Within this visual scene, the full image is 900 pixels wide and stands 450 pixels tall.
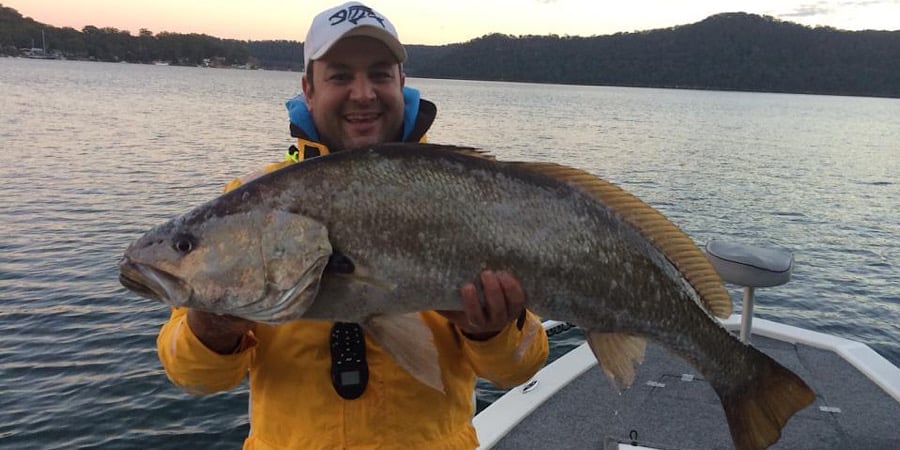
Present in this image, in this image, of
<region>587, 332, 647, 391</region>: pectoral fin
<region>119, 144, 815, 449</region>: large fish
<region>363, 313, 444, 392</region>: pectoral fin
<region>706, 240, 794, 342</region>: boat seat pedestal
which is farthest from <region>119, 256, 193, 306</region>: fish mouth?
<region>706, 240, 794, 342</region>: boat seat pedestal

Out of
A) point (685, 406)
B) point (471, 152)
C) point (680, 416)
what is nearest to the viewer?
point (471, 152)

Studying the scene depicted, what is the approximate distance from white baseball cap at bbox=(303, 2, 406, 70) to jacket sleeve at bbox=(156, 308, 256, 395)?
1328mm

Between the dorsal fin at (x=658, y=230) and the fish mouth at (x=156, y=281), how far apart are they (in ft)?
4.27

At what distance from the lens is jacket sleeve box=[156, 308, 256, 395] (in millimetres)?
2523

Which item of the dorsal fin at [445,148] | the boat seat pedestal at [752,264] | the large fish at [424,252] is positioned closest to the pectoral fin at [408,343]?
the large fish at [424,252]

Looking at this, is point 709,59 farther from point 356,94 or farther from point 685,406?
point 356,94

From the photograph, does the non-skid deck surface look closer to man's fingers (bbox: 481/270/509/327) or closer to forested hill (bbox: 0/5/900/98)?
man's fingers (bbox: 481/270/509/327)

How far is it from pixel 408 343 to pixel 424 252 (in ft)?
1.15

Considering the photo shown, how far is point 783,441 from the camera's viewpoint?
560 centimetres

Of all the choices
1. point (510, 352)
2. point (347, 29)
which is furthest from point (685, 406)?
point (347, 29)

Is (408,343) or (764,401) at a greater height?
(408,343)

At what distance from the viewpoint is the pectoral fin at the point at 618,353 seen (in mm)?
2682

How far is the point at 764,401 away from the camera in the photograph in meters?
2.81

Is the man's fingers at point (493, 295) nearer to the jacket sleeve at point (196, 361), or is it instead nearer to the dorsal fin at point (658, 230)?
the dorsal fin at point (658, 230)
